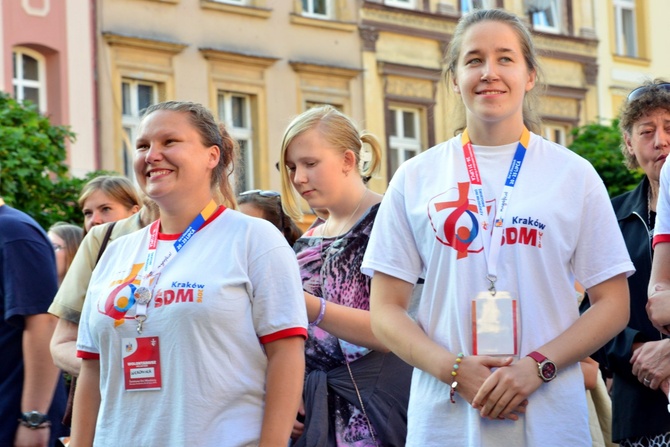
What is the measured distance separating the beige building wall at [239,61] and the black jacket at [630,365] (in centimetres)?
1953

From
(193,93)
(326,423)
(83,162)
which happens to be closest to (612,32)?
(193,93)

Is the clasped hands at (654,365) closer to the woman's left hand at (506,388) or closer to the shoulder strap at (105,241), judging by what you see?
the woman's left hand at (506,388)

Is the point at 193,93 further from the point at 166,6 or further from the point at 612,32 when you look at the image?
the point at 612,32

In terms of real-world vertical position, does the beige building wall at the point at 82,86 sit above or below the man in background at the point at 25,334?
above

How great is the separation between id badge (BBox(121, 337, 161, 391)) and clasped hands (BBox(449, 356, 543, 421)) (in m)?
0.97

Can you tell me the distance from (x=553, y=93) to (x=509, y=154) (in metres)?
28.1

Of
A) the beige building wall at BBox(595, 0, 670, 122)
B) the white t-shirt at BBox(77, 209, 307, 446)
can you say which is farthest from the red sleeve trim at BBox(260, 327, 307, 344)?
the beige building wall at BBox(595, 0, 670, 122)

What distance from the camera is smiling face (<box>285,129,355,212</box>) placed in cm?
601

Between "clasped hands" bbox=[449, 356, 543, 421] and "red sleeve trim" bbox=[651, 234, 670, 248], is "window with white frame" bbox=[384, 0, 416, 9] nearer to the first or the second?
"red sleeve trim" bbox=[651, 234, 670, 248]

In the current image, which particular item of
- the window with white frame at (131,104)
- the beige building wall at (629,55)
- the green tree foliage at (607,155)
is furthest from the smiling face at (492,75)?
the beige building wall at (629,55)

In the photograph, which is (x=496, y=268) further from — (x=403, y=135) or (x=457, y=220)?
(x=403, y=135)

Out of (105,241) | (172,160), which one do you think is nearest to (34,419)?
(105,241)

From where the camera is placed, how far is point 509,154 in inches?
191

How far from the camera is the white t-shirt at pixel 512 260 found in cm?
458
